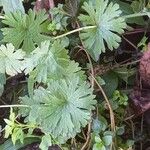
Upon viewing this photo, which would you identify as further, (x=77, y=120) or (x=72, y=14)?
(x=72, y=14)

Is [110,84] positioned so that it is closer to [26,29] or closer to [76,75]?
[76,75]

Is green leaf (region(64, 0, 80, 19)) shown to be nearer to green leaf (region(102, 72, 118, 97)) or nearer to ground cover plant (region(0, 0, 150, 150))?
ground cover plant (region(0, 0, 150, 150))

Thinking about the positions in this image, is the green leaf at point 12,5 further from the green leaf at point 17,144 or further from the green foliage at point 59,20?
the green leaf at point 17,144

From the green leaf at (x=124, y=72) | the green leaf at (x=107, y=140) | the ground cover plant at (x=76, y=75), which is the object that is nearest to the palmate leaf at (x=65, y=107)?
the ground cover plant at (x=76, y=75)

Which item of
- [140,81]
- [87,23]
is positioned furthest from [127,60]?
[87,23]

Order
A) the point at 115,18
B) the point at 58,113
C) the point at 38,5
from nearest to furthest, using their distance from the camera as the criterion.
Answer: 1. the point at 58,113
2. the point at 115,18
3. the point at 38,5

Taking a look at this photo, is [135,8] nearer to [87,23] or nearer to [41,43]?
[87,23]

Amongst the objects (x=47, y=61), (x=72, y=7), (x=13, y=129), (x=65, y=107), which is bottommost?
(x=13, y=129)

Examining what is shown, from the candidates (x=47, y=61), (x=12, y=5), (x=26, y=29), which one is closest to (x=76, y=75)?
(x=47, y=61)
